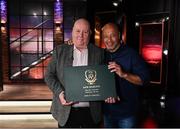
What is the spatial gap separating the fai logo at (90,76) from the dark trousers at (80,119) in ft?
0.65

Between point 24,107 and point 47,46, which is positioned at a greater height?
point 47,46

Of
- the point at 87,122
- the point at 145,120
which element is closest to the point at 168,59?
the point at 145,120

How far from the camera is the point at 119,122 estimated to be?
213 cm

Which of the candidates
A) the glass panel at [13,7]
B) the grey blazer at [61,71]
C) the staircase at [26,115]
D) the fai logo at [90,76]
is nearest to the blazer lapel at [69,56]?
the grey blazer at [61,71]

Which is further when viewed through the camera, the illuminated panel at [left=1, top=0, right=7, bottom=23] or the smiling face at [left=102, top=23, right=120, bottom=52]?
the illuminated panel at [left=1, top=0, right=7, bottom=23]

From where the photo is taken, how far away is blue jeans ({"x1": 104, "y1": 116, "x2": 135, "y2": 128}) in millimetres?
2098

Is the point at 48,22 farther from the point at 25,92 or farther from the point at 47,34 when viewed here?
the point at 25,92

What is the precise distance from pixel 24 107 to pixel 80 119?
3724 millimetres

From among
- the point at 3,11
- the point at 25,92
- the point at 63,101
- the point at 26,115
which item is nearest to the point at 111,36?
the point at 63,101

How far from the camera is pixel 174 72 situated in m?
5.48

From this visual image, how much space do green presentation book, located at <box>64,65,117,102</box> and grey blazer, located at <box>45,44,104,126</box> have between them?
7 cm

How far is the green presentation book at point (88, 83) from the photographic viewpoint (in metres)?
1.87

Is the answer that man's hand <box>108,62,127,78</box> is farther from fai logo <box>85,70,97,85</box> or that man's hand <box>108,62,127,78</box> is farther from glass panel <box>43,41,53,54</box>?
glass panel <box>43,41,53,54</box>

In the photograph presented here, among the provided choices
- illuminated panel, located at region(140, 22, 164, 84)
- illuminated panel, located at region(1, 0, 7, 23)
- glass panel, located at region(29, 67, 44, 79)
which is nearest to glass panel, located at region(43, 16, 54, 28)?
illuminated panel, located at region(1, 0, 7, 23)
